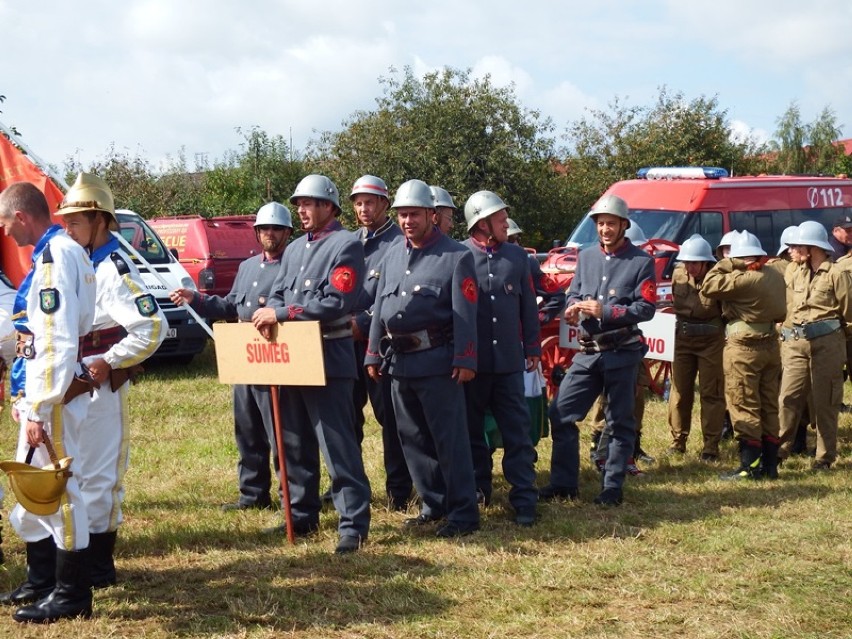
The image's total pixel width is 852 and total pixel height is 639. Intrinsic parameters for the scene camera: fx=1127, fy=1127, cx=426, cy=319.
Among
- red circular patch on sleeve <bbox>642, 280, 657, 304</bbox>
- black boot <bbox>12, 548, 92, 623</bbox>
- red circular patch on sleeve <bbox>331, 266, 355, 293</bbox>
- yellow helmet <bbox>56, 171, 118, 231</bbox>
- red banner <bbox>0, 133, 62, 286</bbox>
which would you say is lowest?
black boot <bbox>12, 548, 92, 623</bbox>

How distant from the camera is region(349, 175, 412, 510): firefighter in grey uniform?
7.62 meters

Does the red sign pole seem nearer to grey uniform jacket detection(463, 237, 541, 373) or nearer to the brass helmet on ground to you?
grey uniform jacket detection(463, 237, 541, 373)

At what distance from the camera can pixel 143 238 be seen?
50.2 feet

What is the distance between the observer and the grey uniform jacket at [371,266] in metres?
7.66

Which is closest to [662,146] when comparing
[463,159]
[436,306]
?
[463,159]

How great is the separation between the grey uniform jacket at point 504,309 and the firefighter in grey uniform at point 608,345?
12.7 inches

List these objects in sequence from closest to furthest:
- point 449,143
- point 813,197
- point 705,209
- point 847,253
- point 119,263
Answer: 1. point 119,263
2. point 847,253
3. point 705,209
4. point 813,197
5. point 449,143

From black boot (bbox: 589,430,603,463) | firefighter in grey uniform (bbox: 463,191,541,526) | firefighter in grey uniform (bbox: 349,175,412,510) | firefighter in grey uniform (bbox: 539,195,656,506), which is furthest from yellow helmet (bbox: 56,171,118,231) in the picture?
black boot (bbox: 589,430,603,463)

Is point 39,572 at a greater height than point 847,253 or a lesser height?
lesser

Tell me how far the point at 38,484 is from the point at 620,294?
166 inches

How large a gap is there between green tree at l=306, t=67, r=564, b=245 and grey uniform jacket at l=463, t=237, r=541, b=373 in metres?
16.3

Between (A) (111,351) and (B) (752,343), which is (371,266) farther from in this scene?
(B) (752,343)

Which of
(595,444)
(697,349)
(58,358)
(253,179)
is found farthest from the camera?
(253,179)

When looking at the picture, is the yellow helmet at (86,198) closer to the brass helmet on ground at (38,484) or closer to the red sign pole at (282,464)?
the brass helmet on ground at (38,484)
